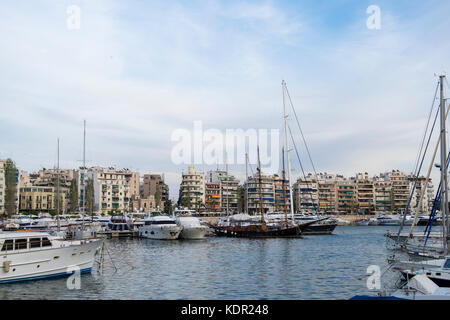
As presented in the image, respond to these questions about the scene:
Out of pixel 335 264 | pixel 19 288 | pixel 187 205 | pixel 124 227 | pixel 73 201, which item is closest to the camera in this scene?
pixel 19 288

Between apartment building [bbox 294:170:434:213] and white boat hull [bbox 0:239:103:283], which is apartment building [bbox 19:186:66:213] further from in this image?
white boat hull [bbox 0:239:103:283]

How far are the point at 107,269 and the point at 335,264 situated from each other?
18552 mm

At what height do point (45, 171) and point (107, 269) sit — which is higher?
point (45, 171)

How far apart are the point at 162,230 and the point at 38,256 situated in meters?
38.8

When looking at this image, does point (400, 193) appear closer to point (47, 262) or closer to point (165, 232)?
point (165, 232)

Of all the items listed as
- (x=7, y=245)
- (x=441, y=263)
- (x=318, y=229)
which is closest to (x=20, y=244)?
(x=7, y=245)

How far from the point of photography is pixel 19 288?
26078 millimetres

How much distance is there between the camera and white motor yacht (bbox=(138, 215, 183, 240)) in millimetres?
66438

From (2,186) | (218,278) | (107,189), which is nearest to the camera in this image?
(218,278)

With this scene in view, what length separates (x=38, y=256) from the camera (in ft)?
93.5

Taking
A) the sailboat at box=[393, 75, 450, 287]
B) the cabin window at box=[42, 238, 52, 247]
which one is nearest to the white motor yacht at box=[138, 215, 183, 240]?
the cabin window at box=[42, 238, 52, 247]

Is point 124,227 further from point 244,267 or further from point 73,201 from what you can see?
point 73,201
